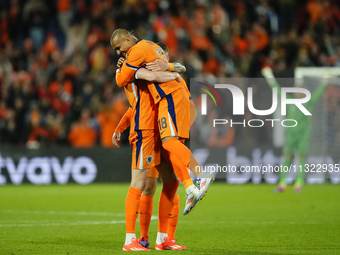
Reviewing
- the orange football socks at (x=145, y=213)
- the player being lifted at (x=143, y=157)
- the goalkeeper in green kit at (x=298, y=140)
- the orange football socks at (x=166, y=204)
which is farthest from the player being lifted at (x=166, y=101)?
the goalkeeper in green kit at (x=298, y=140)

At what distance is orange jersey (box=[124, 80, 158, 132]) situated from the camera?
18.4 ft

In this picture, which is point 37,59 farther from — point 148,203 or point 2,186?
point 148,203

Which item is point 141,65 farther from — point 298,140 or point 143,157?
point 298,140

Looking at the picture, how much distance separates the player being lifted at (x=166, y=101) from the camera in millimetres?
5422

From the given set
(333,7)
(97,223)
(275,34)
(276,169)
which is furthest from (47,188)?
(333,7)

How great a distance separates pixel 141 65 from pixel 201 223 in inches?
123

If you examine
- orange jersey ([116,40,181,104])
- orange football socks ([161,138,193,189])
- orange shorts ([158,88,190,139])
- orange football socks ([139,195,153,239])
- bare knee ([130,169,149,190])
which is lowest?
orange football socks ([139,195,153,239])

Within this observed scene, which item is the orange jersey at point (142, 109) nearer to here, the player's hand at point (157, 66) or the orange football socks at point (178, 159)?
the player's hand at point (157, 66)

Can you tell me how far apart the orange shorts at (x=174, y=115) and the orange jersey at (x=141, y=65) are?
6cm

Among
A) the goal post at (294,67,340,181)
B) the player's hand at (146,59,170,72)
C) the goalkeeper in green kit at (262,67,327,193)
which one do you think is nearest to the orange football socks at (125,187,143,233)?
the player's hand at (146,59,170,72)

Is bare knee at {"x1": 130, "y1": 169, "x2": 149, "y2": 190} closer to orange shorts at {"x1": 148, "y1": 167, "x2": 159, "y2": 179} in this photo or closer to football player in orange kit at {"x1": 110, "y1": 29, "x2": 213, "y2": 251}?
football player in orange kit at {"x1": 110, "y1": 29, "x2": 213, "y2": 251}

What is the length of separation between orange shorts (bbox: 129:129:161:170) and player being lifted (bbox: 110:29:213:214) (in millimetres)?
134

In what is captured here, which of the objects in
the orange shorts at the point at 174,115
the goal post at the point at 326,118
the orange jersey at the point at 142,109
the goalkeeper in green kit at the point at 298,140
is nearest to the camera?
the orange shorts at the point at 174,115

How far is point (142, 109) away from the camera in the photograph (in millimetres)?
5672
